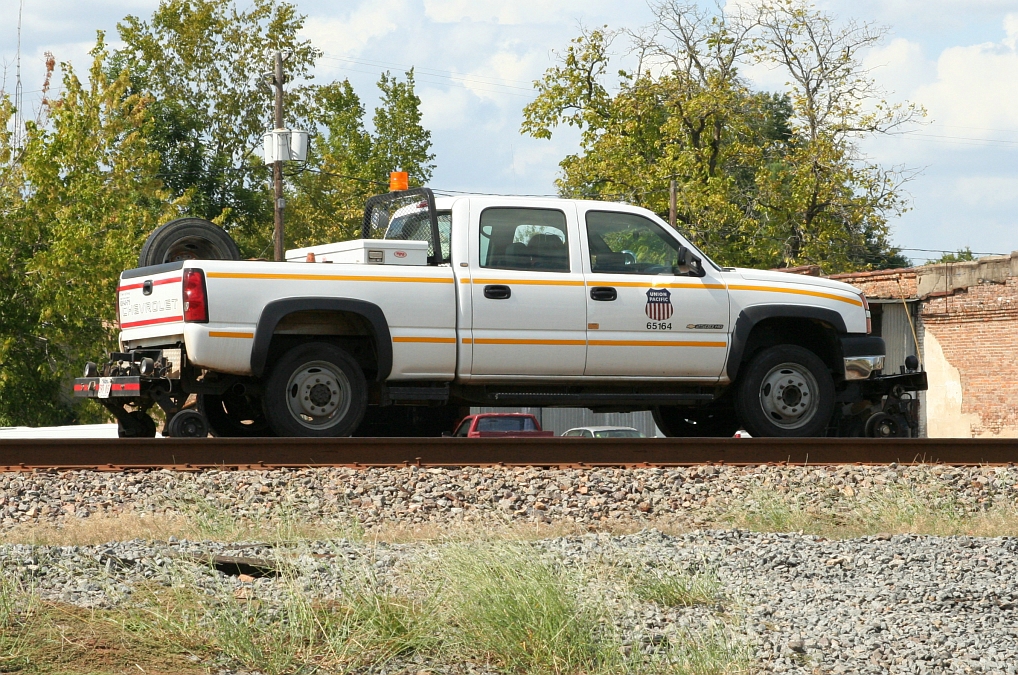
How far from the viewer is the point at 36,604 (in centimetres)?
482

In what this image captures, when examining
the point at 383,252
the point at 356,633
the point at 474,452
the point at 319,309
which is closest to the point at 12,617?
the point at 356,633

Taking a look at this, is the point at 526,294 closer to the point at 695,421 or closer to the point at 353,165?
the point at 695,421

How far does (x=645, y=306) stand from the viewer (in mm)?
9641

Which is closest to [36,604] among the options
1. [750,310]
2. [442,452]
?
[442,452]

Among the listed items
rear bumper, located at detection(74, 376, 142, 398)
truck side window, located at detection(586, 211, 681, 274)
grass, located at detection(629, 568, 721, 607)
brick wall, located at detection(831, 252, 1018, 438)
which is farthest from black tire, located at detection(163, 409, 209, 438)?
brick wall, located at detection(831, 252, 1018, 438)

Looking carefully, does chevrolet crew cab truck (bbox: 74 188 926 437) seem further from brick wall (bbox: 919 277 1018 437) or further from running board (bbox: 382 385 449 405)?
brick wall (bbox: 919 277 1018 437)

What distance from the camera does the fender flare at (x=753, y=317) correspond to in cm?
985

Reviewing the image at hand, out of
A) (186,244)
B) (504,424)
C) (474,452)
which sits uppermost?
(186,244)

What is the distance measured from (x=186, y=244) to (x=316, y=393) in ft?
6.32

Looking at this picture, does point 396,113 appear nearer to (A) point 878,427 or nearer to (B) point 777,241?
(B) point 777,241

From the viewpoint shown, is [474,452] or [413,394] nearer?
[474,452]

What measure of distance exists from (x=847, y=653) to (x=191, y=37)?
4771 centimetres

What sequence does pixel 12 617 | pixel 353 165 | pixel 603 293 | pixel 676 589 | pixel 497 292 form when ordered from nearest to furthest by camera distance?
pixel 12 617 < pixel 676 589 < pixel 497 292 < pixel 603 293 < pixel 353 165

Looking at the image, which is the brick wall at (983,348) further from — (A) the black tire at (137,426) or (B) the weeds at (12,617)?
(B) the weeds at (12,617)
